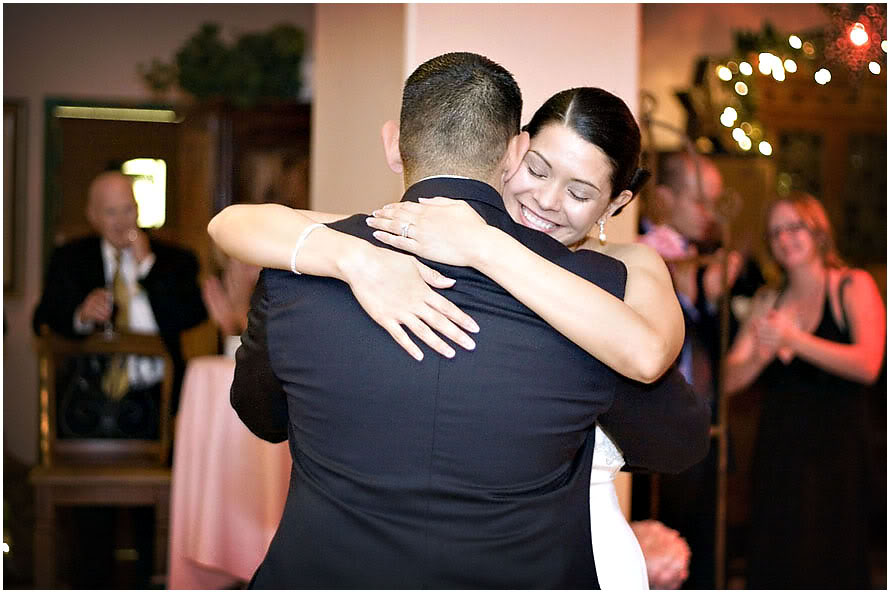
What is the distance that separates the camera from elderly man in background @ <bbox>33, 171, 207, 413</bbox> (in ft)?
13.7

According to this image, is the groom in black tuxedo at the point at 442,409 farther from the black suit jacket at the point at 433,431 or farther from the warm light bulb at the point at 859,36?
the warm light bulb at the point at 859,36

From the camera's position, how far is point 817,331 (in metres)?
3.84

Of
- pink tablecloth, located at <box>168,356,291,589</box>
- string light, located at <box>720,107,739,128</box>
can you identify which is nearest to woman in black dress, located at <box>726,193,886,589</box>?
string light, located at <box>720,107,739,128</box>

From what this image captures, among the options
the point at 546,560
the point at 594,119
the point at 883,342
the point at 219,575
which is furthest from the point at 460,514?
A: the point at 883,342

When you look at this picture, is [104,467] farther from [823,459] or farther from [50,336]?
[823,459]

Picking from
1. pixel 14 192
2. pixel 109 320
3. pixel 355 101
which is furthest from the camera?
pixel 14 192

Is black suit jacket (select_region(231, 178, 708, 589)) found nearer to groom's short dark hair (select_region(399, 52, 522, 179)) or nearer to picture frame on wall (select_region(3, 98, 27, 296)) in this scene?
groom's short dark hair (select_region(399, 52, 522, 179))

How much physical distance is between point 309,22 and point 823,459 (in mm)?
3841

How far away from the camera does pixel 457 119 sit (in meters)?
1.47

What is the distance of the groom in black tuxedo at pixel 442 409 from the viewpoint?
142 centimetres

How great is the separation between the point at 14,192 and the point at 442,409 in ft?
16.7

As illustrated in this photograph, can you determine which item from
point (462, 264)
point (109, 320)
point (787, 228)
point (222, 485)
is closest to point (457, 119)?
point (462, 264)

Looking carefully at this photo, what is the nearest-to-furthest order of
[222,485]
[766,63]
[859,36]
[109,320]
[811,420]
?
1. [859,36]
2. [766,63]
3. [222,485]
4. [811,420]
5. [109,320]

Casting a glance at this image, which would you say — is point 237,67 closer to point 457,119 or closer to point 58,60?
point 58,60
